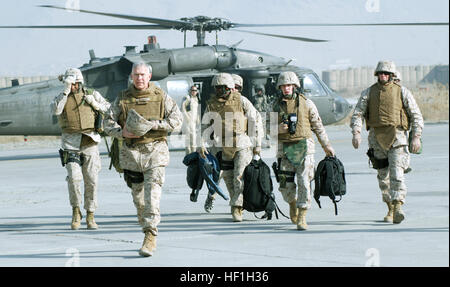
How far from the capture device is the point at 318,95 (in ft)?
83.9

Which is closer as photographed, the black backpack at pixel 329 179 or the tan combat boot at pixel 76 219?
the black backpack at pixel 329 179

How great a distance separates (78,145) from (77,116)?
36 cm

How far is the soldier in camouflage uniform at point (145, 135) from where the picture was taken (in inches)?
387

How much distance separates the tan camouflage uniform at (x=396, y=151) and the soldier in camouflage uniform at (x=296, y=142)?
571mm

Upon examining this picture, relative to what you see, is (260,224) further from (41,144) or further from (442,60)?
(442,60)

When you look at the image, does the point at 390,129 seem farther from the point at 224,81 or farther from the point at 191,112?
the point at 191,112

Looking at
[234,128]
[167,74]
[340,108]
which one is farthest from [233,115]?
[340,108]

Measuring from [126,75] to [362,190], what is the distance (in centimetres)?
960

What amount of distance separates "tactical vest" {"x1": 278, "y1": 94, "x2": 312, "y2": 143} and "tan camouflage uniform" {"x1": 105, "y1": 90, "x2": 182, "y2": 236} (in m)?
1.88

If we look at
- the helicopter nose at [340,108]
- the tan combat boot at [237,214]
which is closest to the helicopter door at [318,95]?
the helicopter nose at [340,108]

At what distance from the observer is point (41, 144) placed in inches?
1326

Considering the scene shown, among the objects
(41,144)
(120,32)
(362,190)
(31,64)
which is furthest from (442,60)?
(362,190)

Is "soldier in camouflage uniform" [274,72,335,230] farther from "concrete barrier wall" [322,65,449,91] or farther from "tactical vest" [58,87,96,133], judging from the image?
"concrete barrier wall" [322,65,449,91]

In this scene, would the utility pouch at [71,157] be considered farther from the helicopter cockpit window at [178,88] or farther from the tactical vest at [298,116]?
the helicopter cockpit window at [178,88]
